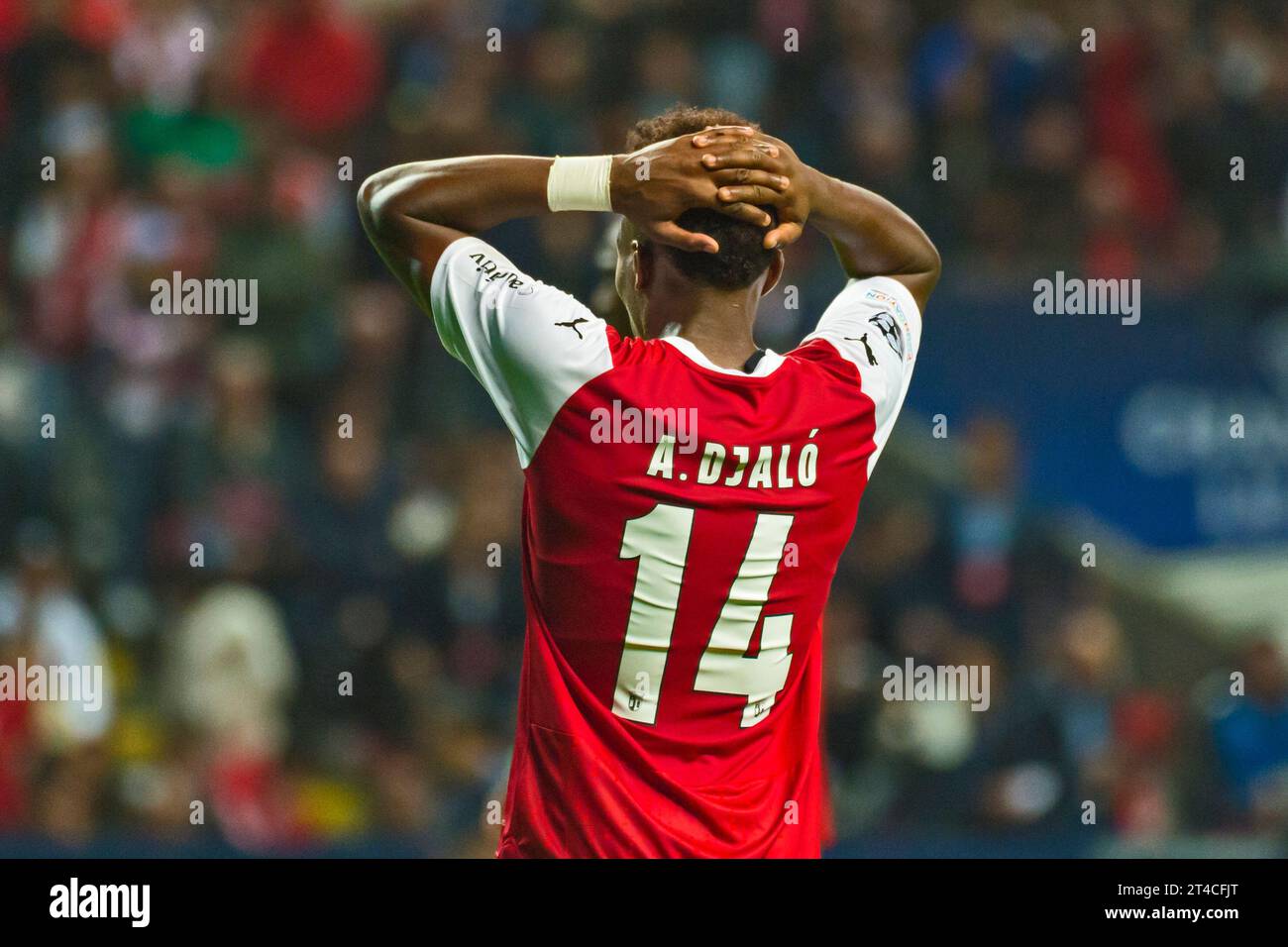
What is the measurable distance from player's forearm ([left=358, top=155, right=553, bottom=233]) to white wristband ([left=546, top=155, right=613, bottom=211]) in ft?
0.10

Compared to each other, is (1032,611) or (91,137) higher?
(91,137)

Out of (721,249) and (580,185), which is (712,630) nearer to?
(721,249)

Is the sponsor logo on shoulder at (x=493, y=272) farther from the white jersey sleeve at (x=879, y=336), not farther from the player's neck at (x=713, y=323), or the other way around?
the white jersey sleeve at (x=879, y=336)

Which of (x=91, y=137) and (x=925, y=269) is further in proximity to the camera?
(x=91, y=137)

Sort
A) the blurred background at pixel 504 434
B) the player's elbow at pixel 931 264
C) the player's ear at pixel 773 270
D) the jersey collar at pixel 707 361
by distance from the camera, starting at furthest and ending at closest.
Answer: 1. the blurred background at pixel 504 434
2. the player's elbow at pixel 931 264
3. the player's ear at pixel 773 270
4. the jersey collar at pixel 707 361

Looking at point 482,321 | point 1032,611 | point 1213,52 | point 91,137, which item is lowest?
point 1032,611

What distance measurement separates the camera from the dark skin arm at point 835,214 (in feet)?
8.54

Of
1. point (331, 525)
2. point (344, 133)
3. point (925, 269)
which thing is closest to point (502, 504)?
point (331, 525)

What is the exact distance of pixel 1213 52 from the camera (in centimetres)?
845

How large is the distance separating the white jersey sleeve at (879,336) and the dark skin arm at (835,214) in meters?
0.04

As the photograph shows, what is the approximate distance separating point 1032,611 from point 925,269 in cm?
426

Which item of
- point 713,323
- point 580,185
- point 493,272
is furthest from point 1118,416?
point 493,272

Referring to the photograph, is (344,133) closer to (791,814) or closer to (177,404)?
(177,404)

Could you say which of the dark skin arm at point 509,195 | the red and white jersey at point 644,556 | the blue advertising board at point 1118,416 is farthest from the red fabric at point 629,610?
the blue advertising board at point 1118,416
